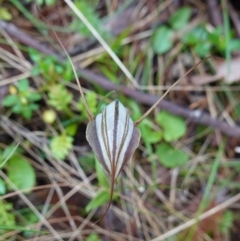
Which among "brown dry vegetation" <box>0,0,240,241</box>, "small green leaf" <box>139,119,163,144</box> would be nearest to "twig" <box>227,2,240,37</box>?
"brown dry vegetation" <box>0,0,240,241</box>

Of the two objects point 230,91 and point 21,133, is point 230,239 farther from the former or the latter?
point 21,133

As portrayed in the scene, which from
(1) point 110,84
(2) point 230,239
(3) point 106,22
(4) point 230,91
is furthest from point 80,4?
(2) point 230,239

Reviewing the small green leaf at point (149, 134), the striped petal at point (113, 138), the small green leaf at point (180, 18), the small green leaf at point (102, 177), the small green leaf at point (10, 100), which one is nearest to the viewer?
the striped petal at point (113, 138)

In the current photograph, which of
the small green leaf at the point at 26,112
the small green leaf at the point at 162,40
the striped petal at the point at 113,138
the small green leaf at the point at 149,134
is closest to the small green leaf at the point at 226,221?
the small green leaf at the point at 149,134

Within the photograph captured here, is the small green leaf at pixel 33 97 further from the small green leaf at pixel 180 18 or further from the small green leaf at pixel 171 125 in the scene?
the small green leaf at pixel 180 18

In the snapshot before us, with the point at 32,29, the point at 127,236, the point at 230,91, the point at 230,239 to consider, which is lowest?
the point at 230,239

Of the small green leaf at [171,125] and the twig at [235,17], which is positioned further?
the twig at [235,17]

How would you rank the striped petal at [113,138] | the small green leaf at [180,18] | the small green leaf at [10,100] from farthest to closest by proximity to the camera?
the small green leaf at [180,18], the small green leaf at [10,100], the striped petal at [113,138]
